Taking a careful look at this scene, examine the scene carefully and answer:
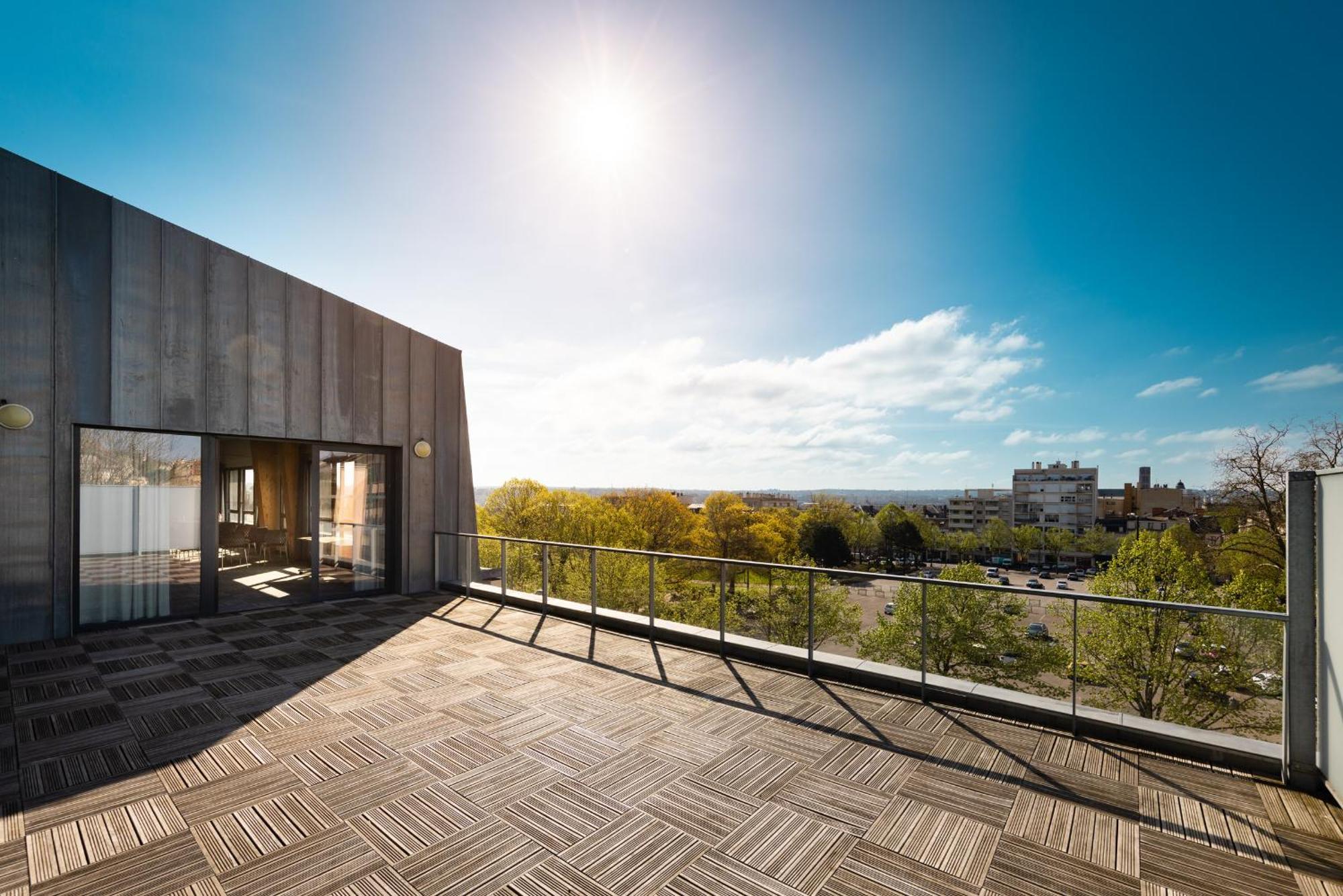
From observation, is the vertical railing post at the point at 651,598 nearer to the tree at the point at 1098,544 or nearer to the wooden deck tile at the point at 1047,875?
the wooden deck tile at the point at 1047,875

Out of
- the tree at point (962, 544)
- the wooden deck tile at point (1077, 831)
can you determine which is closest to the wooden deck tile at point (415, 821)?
the wooden deck tile at point (1077, 831)

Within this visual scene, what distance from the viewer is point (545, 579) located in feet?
19.9

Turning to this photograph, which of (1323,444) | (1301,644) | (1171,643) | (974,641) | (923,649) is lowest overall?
(974,641)

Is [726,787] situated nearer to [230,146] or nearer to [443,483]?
[443,483]

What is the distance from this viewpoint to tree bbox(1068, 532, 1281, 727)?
3850 millimetres

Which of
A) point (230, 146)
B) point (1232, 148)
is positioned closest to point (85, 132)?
point (230, 146)

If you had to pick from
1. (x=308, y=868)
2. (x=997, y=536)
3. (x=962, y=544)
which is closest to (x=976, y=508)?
(x=997, y=536)

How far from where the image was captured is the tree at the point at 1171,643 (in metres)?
3.85

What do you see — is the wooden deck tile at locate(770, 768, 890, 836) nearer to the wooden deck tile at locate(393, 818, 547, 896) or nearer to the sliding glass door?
the wooden deck tile at locate(393, 818, 547, 896)

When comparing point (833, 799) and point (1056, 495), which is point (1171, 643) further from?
point (1056, 495)

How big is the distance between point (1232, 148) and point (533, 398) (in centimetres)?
3980

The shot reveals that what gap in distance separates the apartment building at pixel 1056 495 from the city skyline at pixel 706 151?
61.7 metres

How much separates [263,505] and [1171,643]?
15.8m

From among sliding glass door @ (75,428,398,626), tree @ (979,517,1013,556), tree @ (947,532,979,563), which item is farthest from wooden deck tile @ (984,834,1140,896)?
tree @ (979,517,1013,556)
